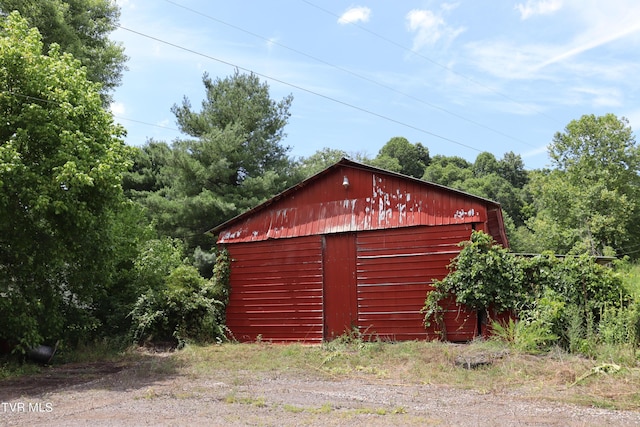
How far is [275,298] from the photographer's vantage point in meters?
13.9

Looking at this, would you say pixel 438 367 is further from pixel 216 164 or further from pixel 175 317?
pixel 216 164

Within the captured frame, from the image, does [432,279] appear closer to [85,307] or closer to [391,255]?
[391,255]

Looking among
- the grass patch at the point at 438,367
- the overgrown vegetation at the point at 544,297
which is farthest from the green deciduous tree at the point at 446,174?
the grass patch at the point at 438,367

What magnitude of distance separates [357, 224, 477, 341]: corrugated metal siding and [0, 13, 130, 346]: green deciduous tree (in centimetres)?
617

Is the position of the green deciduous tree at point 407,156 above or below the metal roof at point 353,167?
above

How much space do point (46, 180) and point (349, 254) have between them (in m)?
7.20

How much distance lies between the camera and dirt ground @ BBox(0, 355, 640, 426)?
5.66m

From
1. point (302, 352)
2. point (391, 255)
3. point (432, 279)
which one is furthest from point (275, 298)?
point (432, 279)

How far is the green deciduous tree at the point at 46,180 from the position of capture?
362 inches

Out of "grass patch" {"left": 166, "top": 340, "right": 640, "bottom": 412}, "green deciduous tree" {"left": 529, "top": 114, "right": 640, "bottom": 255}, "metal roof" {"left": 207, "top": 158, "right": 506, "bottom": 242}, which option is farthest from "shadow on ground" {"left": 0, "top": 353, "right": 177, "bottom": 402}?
"green deciduous tree" {"left": 529, "top": 114, "right": 640, "bottom": 255}

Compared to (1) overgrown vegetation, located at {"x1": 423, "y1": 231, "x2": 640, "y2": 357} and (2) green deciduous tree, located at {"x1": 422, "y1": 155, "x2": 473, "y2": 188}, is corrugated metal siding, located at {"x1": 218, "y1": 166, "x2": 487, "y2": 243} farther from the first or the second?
(2) green deciduous tree, located at {"x1": 422, "y1": 155, "x2": 473, "y2": 188}

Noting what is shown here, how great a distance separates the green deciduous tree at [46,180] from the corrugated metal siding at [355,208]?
14.5 ft

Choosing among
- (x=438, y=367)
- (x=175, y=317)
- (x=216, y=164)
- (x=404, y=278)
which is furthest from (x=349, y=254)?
(x=216, y=164)

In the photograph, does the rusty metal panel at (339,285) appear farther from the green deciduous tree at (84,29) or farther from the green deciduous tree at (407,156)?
the green deciduous tree at (407,156)
